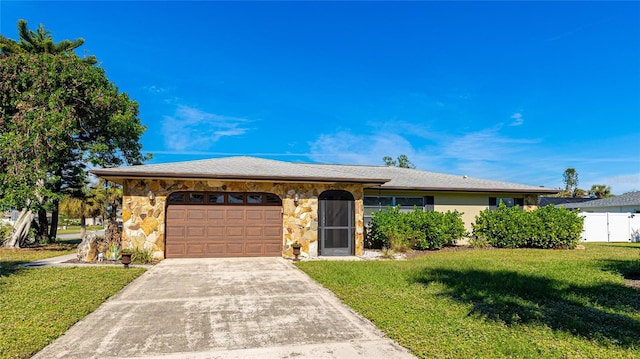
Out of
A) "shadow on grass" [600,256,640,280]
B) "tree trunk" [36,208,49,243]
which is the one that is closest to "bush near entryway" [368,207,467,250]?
"shadow on grass" [600,256,640,280]

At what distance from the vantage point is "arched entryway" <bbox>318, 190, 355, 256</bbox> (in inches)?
518

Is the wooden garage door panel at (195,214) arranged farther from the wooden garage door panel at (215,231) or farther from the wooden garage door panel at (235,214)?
the wooden garage door panel at (235,214)

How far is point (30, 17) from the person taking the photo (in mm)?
18109

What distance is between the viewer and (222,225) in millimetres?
12227

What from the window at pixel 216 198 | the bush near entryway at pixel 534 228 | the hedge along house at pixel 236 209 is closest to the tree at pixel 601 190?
the bush near entryway at pixel 534 228

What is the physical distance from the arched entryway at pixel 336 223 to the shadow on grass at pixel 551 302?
466cm

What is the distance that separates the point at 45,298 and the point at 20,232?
43.1 feet

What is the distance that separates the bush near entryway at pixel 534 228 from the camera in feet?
49.7

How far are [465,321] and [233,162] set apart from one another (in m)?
11.1

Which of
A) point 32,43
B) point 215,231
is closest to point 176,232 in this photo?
point 215,231

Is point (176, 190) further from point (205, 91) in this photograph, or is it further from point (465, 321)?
point (205, 91)

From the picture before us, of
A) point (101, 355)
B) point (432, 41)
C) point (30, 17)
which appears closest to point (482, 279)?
point (101, 355)

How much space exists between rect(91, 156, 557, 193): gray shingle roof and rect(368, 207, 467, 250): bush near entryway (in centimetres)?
148

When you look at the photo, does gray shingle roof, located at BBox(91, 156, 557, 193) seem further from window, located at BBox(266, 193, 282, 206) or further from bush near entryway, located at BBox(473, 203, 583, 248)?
bush near entryway, located at BBox(473, 203, 583, 248)
